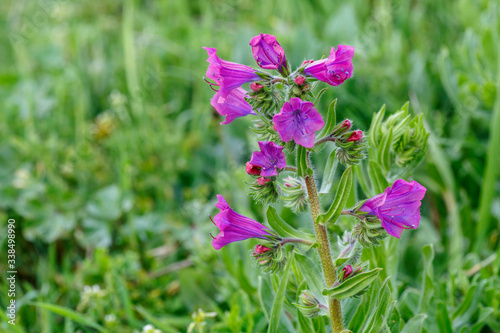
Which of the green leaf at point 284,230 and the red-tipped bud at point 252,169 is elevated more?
the red-tipped bud at point 252,169

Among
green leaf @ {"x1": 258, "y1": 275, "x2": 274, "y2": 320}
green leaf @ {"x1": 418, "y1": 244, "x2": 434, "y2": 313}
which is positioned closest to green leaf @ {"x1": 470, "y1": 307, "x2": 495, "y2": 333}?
green leaf @ {"x1": 418, "y1": 244, "x2": 434, "y2": 313}

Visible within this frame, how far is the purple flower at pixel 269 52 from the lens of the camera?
1.26 m

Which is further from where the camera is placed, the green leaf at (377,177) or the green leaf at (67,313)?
the green leaf at (67,313)

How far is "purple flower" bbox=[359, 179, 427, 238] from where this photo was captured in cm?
126

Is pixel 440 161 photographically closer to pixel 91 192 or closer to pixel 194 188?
pixel 194 188

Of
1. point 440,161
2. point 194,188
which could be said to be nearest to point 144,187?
point 194,188

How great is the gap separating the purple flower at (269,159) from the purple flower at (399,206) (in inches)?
10.7

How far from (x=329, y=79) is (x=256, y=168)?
28 cm

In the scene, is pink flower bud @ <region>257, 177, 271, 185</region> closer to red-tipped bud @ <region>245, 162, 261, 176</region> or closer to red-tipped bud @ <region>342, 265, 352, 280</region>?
red-tipped bud @ <region>245, 162, 261, 176</region>

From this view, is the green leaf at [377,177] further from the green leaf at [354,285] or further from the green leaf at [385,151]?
the green leaf at [354,285]
